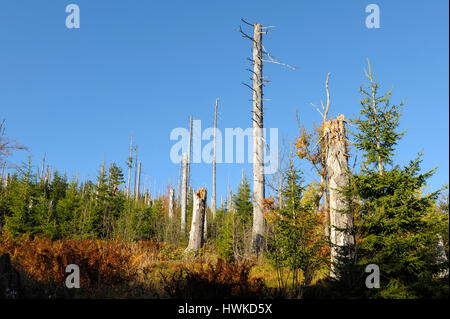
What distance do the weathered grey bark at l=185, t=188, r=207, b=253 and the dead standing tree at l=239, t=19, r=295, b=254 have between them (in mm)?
2687

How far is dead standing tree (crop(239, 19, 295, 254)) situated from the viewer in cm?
1288

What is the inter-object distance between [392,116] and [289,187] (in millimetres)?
4781

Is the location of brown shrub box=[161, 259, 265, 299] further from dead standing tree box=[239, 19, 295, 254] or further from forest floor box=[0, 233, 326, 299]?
dead standing tree box=[239, 19, 295, 254]

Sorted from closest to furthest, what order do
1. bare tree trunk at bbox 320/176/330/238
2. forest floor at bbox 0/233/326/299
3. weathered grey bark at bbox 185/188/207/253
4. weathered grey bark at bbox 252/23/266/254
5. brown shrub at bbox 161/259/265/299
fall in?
brown shrub at bbox 161/259/265/299 → forest floor at bbox 0/233/326/299 → bare tree trunk at bbox 320/176/330/238 → weathered grey bark at bbox 252/23/266/254 → weathered grey bark at bbox 185/188/207/253

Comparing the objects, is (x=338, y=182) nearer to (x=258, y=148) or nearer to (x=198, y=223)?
(x=258, y=148)

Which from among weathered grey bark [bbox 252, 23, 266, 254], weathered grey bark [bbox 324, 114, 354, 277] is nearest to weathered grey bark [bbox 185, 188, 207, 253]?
weathered grey bark [bbox 252, 23, 266, 254]

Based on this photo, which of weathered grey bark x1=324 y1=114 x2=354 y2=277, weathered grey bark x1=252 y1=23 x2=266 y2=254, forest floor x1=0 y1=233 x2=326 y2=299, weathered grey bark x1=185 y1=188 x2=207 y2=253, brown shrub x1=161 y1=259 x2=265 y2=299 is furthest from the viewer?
weathered grey bark x1=185 y1=188 x2=207 y2=253

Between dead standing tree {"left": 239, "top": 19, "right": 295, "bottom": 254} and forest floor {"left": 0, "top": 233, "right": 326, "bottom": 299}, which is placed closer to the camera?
forest floor {"left": 0, "top": 233, "right": 326, "bottom": 299}

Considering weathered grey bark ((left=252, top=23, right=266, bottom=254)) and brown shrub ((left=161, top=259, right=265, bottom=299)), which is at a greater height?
weathered grey bark ((left=252, top=23, right=266, bottom=254))

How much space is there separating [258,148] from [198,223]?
173 inches

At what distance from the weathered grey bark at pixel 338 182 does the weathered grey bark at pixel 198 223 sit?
767 centimetres
